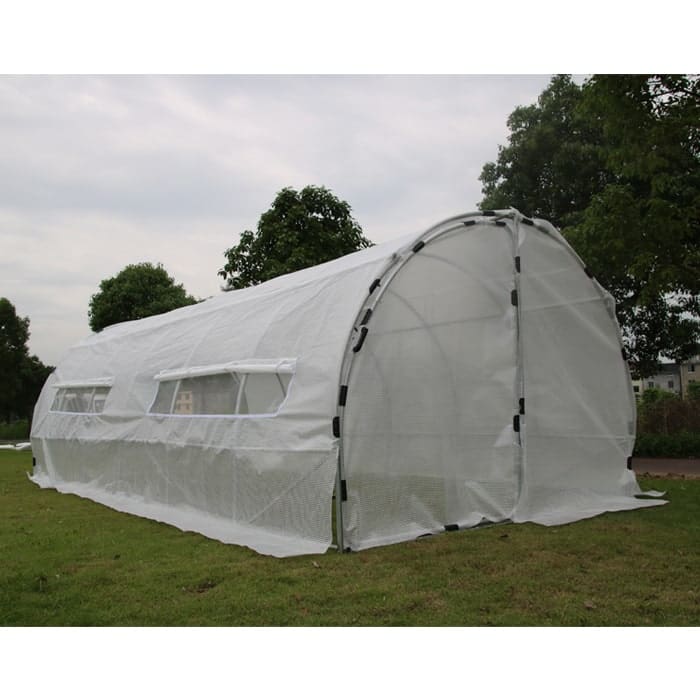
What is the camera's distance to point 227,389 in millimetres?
8586

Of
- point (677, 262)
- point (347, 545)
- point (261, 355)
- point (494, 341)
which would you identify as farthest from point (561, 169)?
point (347, 545)

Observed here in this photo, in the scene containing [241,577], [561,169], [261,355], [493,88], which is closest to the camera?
[241,577]

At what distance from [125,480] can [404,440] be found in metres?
5.38

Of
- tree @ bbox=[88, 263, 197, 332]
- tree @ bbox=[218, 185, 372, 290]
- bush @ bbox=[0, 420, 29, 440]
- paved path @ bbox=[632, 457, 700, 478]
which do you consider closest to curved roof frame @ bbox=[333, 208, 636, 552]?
paved path @ bbox=[632, 457, 700, 478]

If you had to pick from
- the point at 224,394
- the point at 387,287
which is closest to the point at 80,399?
the point at 224,394

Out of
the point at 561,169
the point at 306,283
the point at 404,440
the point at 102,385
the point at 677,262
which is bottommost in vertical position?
the point at 404,440

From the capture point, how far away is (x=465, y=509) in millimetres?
A: 7695

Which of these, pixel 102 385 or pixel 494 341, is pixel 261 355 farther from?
pixel 102 385

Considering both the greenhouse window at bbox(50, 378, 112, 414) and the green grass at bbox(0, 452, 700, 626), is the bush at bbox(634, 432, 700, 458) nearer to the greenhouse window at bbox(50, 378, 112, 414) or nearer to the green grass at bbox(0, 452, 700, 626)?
the green grass at bbox(0, 452, 700, 626)

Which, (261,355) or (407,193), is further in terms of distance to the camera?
(407,193)

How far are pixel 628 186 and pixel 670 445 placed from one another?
19.0 ft

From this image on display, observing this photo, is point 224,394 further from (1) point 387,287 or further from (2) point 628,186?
(2) point 628,186

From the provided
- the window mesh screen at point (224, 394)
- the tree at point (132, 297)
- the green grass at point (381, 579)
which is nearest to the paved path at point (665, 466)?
the green grass at point (381, 579)

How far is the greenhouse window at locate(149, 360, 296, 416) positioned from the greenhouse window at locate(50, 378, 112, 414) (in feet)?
8.18
